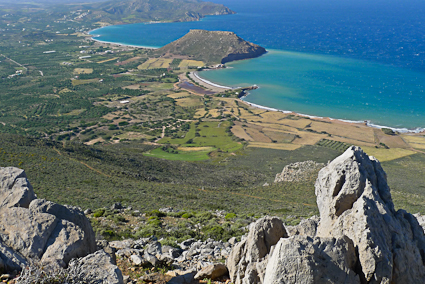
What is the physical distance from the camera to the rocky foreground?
1105 cm

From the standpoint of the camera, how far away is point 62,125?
107 meters

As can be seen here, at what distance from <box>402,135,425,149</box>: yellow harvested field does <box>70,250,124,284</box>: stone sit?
88234 millimetres

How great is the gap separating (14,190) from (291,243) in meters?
11.8

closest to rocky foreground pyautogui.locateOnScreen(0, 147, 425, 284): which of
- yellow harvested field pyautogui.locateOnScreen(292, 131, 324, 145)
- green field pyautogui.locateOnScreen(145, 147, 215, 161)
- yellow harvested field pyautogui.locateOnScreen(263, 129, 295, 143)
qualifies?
green field pyautogui.locateOnScreen(145, 147, 215, 161)

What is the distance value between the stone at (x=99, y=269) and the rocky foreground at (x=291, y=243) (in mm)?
32

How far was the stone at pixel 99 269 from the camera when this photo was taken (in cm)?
1087

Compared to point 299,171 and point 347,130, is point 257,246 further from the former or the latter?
point 347,130

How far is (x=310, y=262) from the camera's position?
10.8m

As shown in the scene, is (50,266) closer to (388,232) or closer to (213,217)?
(388,232)

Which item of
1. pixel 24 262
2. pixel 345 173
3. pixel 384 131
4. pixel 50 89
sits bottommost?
pixel 50 89

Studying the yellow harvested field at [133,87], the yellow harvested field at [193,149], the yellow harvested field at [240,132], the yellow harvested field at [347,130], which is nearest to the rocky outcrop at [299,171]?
the yellow harvested field at [193,149]

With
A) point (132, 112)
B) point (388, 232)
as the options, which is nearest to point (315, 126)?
point (132, 112)

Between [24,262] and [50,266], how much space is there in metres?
1.25

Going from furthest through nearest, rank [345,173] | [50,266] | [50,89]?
[50,89]
[345,173]
[50,266]
